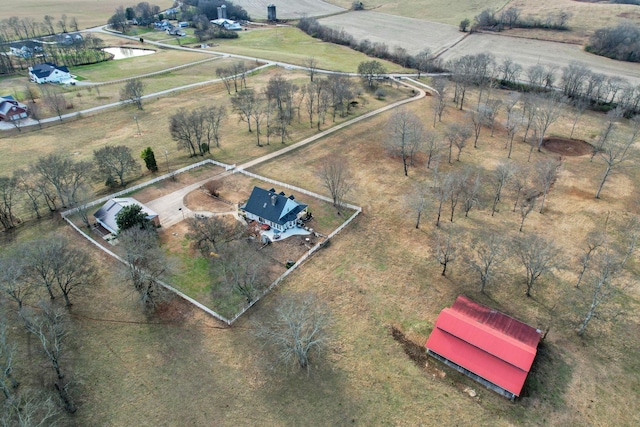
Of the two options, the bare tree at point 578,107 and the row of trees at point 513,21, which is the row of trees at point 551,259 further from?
the row of trees at point 513,21

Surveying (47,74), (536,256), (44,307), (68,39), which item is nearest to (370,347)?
(536,256)

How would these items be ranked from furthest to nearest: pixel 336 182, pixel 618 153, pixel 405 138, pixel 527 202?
pixel 405 138, pixel 618 153, pixel 527 202, pixel 336 182

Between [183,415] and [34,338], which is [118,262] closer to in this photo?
[34,338]

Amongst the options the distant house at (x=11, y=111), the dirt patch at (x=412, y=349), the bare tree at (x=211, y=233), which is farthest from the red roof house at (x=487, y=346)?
the distant house at (x=11, y=111)

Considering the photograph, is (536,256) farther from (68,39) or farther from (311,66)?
(68,39)


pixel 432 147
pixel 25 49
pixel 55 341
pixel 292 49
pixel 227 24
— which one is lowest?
pixel 432 147

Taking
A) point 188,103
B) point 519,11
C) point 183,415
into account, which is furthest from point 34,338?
point 519,11
